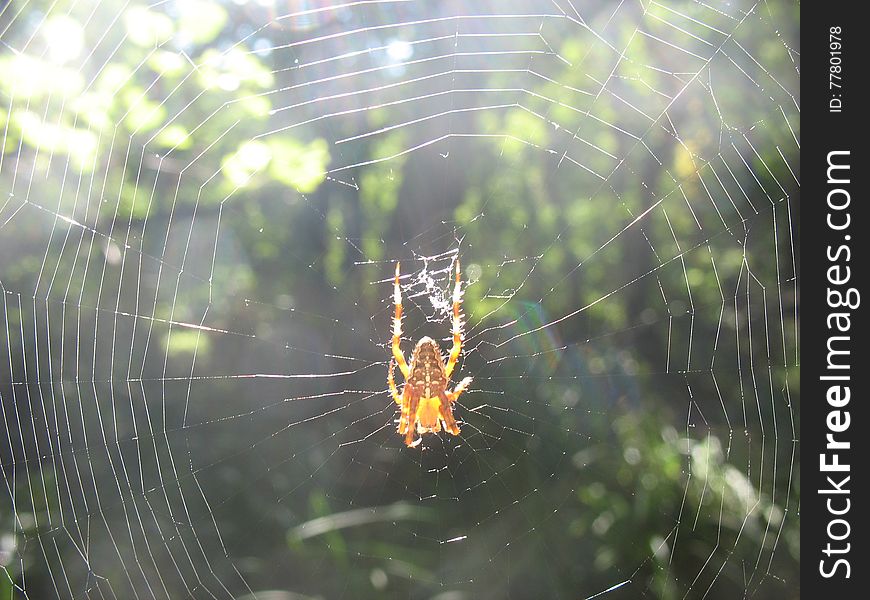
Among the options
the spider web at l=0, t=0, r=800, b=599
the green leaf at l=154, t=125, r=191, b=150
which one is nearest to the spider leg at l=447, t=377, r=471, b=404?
the spider web at l=0, t=0, r=800, b=599

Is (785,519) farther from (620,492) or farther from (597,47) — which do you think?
(597,47)

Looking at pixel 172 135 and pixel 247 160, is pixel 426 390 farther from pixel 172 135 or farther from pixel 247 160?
pixel 172 135

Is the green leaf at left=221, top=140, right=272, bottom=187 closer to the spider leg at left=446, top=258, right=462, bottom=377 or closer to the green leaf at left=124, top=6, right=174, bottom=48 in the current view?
the green leaf at left=124, top=6, right=174, bottom=48

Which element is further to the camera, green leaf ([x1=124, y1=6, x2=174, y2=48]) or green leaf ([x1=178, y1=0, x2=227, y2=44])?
green leaf ([x1=178, y1=0, x2=227, y2=44])
